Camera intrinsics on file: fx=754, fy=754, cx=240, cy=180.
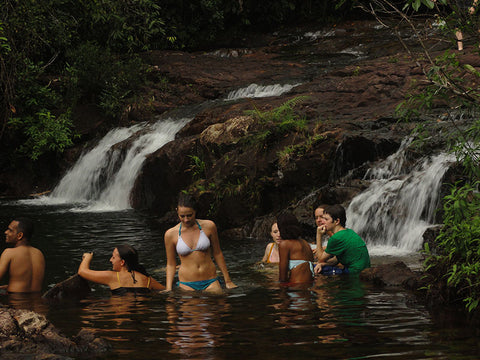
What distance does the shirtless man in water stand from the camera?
964cm

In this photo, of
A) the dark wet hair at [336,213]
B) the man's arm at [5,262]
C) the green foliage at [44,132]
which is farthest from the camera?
the green foliage at [44,132]

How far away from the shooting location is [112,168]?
21.8 m

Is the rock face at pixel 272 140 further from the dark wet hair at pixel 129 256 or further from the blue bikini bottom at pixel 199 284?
the dark wet hair at pixel 129 256

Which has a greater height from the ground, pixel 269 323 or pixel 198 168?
pixel 198 168

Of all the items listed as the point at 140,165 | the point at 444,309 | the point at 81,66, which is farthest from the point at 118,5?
the point at 444,309

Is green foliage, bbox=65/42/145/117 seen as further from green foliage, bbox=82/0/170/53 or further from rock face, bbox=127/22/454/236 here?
rock face, bbox=127/22/454/236

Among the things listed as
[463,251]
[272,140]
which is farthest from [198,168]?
[463,251]

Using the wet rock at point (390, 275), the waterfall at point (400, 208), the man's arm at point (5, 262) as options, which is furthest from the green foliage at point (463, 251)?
the man's arm at point (5, 262)

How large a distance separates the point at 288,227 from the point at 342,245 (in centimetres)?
92

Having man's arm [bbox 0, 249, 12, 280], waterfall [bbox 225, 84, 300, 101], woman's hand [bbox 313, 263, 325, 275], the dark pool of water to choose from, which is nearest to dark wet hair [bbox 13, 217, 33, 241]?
man's arm [bbox 0, 249, 12, 280]

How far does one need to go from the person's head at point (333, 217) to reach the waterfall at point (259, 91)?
38.2 ft

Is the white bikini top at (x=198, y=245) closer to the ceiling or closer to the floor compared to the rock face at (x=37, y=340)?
closer to the ceiling

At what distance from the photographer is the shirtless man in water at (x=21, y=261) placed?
9641mm

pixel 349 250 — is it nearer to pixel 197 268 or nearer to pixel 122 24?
pixel 197 268
